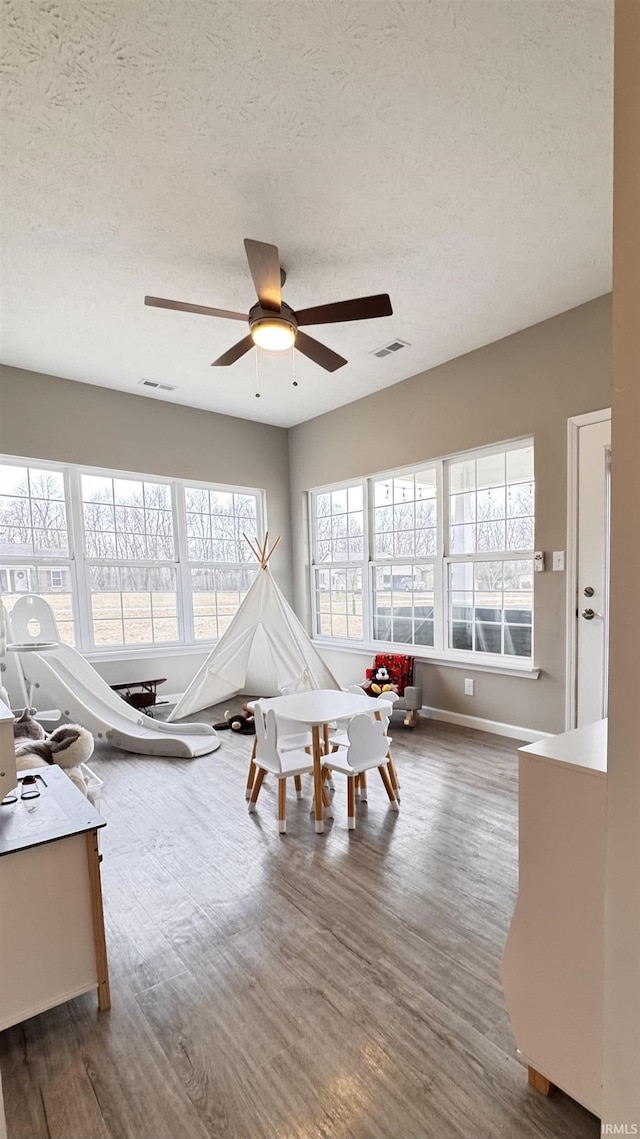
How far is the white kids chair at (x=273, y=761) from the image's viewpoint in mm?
2525

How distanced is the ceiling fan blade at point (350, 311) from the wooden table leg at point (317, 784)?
207 cm

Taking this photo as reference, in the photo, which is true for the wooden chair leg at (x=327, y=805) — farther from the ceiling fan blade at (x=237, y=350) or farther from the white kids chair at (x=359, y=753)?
the ceiling fan blade at (x=237, y=350)

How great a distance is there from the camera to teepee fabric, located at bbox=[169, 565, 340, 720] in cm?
441

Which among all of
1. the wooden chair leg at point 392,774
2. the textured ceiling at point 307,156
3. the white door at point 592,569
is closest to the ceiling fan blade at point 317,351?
the textured ceiling at point 307,156

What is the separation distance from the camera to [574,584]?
3.41 metres

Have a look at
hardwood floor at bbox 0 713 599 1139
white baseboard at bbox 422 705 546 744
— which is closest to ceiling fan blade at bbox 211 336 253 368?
hardwood floor at bbox 0 713 599 1139

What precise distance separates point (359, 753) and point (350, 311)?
7.26ft

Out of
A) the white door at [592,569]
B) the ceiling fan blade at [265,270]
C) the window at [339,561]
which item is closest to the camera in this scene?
the ceiling fan blade at [265,270]

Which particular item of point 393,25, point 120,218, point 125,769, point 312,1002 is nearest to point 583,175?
point 393,25

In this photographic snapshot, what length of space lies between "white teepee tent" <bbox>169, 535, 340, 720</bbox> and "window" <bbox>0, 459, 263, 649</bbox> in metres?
0.84

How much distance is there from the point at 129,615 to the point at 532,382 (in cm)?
405

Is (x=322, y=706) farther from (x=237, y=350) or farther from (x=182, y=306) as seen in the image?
(x=182, y=306)

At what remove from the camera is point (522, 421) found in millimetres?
3670

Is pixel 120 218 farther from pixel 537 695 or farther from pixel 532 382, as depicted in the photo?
pixel 537 695
